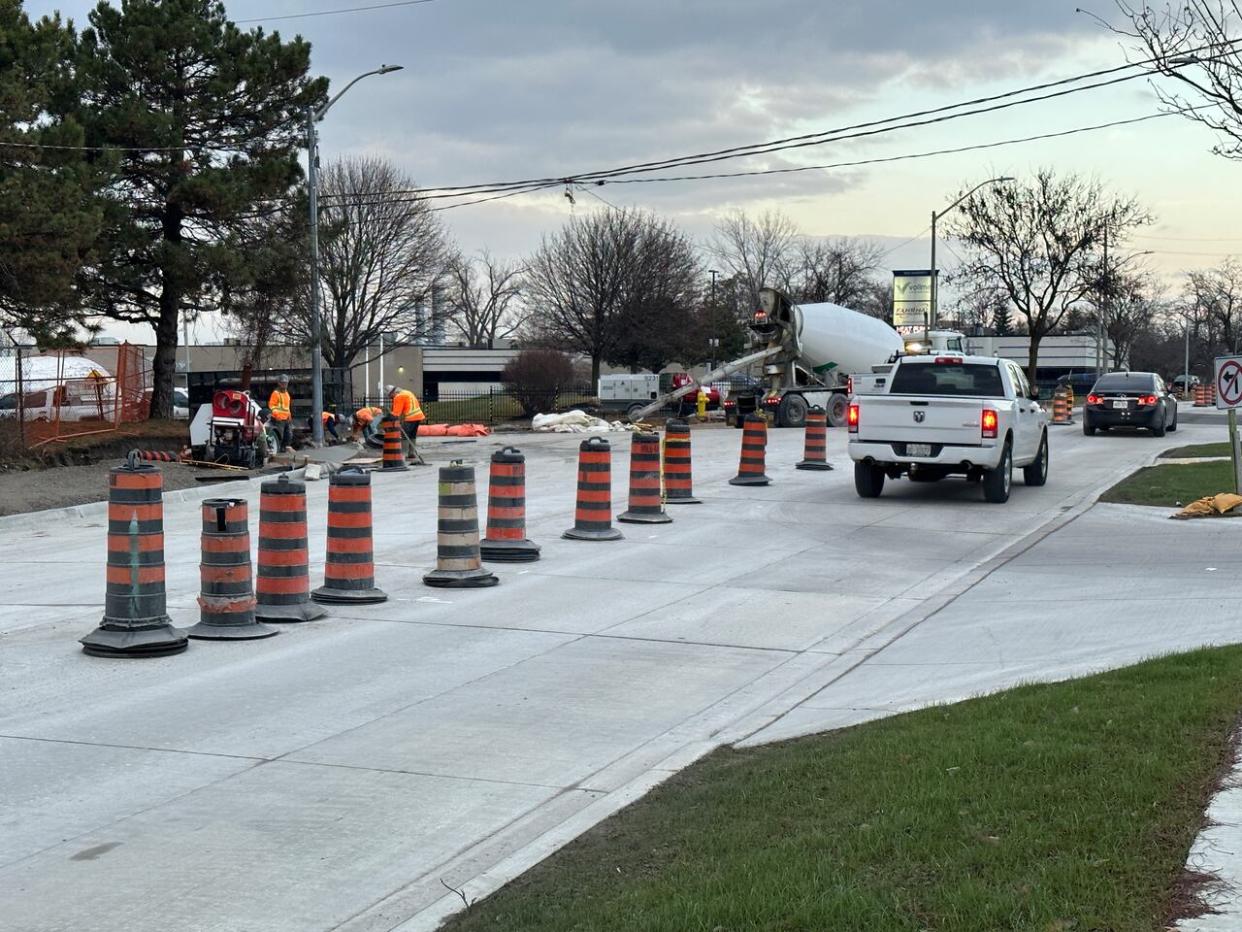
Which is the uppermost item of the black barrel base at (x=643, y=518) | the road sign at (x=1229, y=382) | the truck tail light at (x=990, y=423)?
the road sign at (x=1229, y=382)

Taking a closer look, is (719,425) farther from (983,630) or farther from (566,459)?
(983,630)

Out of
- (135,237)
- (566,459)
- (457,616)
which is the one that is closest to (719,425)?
(566,459)

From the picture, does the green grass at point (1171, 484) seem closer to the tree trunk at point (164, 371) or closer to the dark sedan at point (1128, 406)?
the dark sedan at point (1128, 406)

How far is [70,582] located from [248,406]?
14.4 metres

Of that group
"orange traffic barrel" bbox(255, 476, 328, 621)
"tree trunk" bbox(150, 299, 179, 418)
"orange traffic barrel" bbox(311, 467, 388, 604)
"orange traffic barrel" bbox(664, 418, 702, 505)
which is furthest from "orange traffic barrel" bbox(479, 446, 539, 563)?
"tree trunk" bbox(150, 299, 179, 418)

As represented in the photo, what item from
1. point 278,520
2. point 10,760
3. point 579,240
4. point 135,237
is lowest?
point 10,760

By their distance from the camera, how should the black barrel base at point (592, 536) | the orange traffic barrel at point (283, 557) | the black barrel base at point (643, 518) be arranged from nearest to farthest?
1. the orange traffic barrel at point (283, 557)
2. the black barrel base at point (592, 536)
3. the black barrel base at point (643, 518)

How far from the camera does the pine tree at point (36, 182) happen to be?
25078 mm

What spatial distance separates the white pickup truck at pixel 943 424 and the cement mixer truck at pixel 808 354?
19.8 m

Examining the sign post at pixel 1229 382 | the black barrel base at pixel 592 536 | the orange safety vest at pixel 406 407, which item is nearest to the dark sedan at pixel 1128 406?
the orange safety vest at pixel 406 407

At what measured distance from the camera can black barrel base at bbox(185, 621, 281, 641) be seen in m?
10.5

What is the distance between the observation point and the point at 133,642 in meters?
9.93

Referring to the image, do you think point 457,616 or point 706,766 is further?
point 457,616

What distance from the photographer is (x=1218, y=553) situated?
14.9m
